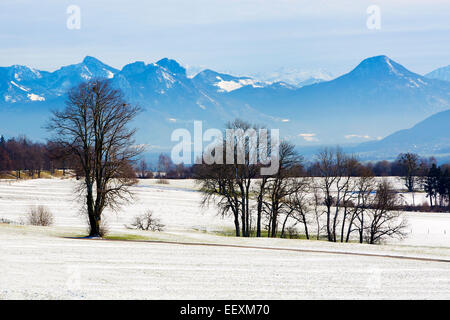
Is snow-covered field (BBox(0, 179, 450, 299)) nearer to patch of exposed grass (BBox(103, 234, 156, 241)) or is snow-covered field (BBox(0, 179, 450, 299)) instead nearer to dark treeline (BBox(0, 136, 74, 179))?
patch of exposed grass (BBox(103, 234, 156, 241))

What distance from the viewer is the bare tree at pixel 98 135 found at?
Answer: 41.2 meters

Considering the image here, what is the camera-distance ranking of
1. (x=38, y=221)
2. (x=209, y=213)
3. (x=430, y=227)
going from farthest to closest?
(x=209, y=213) < (x=430, y=227) < (x=38, y=221)

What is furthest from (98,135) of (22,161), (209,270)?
(22,161)

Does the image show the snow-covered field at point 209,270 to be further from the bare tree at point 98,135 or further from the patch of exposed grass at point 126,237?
the bare tree at point 98,135

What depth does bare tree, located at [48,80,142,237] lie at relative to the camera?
135 ft

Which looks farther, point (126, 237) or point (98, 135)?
point (126, 237)

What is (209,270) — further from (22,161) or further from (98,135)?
(22,161)

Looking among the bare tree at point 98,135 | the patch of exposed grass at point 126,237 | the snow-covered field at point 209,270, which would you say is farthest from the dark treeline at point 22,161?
the snow-covered field at point 209,270

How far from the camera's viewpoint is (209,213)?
86438mm

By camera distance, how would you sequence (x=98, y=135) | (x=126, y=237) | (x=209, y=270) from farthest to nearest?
(x=126, y=237)
(x=98, y=135)
(x=209, y=270)

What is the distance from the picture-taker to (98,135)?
137 feet
